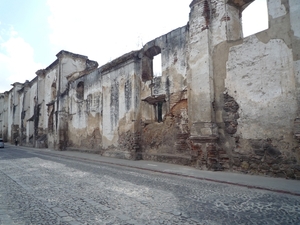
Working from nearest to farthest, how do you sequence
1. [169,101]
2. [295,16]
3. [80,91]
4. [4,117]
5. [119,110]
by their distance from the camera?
[295,16] < [169,101] < [119,110] < [80,91] < [4,117]

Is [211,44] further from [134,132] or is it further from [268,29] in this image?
[134,132]

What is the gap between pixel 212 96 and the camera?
7.41 meters

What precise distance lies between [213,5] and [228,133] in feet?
15.3

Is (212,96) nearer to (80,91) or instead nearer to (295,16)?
(295,16)

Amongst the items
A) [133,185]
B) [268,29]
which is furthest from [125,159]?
[268,29]

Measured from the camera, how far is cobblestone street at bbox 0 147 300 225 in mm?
3258

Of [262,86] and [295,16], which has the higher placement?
[295,16]

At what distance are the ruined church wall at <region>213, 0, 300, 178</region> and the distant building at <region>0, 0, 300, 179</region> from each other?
0.08ft

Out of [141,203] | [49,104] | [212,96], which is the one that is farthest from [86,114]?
[141,203]

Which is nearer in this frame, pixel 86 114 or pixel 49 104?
pixel 86 114

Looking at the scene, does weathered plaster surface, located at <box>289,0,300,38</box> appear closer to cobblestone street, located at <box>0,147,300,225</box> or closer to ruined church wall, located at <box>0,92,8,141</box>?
cobblestone street, located at <box>0,147,300,225</box>

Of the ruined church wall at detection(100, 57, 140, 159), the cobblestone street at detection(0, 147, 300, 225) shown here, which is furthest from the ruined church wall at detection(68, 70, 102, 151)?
the cobblestone street at detection(0, 147, 300, 225)

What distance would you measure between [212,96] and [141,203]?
15.5 feet

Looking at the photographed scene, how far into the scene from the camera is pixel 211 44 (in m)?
7.66
